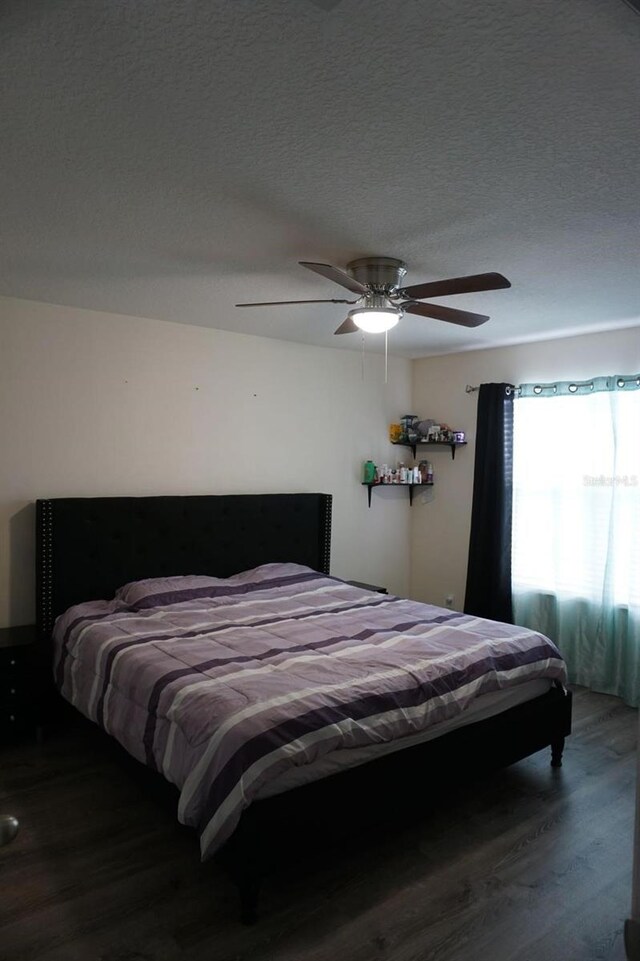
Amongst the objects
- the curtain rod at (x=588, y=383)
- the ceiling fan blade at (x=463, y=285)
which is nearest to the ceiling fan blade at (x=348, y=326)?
the ceiling fan blade at (x=463, y=285)

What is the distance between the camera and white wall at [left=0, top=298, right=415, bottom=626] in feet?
11.9

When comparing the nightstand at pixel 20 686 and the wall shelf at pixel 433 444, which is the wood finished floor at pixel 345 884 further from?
the wall shelf at pixel 433 444

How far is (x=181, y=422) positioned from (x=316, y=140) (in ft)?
8.90

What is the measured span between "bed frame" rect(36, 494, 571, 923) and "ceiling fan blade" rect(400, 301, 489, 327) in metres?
1.89

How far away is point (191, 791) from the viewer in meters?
2.16

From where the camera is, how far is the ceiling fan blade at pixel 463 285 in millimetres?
2396

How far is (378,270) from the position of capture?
285 cm

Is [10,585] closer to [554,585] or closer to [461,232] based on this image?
[461,232]

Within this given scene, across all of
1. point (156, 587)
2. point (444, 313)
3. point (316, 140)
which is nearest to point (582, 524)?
point (444, 313)

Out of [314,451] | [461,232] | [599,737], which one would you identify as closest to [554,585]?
[599,737]

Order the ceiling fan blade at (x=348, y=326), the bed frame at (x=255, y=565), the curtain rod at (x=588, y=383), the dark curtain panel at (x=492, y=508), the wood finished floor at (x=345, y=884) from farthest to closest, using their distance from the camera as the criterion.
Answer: the dark curtain panel at (x=492, y=508) → the curtain rod at (x=588, y=383) → the ceiling fan blade at (x=348, y=326) → the bed frame at (x=255, y=565) → the wood finished floor at (x=345, y=884)

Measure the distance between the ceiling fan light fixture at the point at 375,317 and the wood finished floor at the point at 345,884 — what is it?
221 centimetres

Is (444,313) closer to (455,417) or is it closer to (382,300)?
(382,300)

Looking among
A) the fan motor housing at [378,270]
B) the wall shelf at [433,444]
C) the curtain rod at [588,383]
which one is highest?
the fan motor housing at [378,270]
